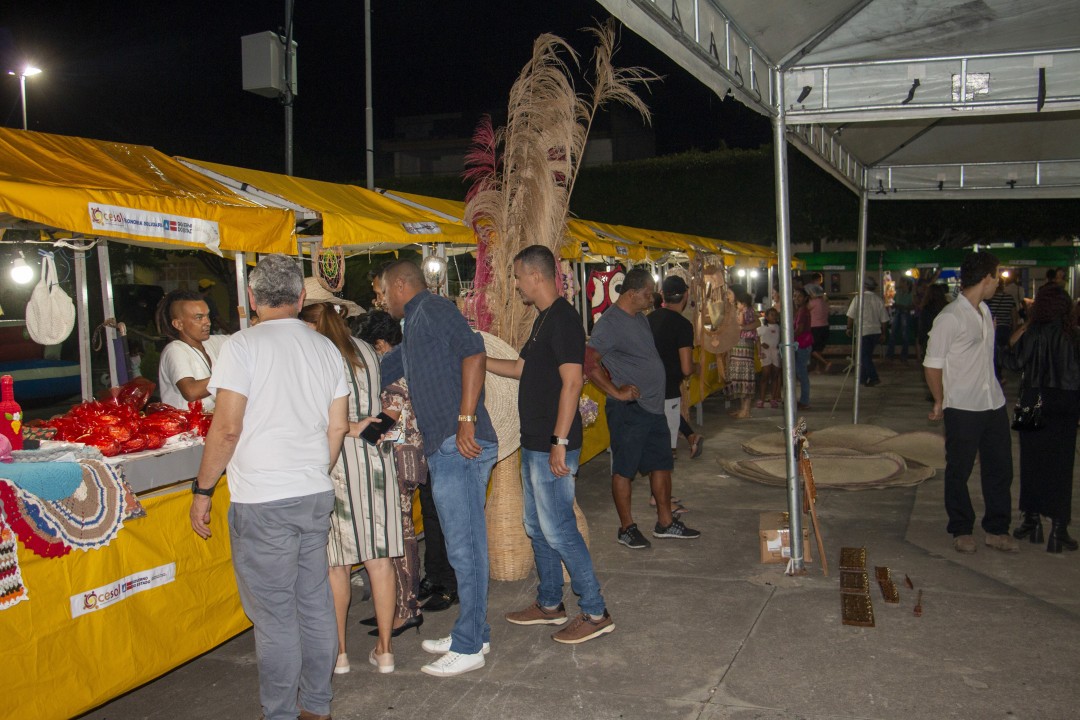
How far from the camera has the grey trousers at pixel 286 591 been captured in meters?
3.11

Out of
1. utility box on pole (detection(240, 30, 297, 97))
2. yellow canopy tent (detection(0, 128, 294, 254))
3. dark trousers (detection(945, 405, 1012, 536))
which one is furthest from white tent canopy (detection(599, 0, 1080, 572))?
utility box on pole (detection(240, 30, 297, 97))

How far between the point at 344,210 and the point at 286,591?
4.71 metres

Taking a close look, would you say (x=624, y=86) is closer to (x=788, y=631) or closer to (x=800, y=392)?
(x=788, y=631)

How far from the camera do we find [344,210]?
287 inches

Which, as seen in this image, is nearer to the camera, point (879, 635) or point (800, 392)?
point (879, 635)

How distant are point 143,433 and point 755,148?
28.0 metres

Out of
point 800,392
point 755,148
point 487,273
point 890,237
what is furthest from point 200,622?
point 890,237

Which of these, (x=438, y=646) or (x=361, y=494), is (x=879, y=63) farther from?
(x=438, y=646)

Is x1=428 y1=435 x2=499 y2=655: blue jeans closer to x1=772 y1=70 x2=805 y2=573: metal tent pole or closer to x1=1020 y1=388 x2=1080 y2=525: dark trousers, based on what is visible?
x1=772 y1=70 x2=805 y2=573: metal tent pole

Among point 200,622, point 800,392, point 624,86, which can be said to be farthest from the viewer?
point 800,392

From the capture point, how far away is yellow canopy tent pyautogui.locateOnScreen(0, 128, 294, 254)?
167 inches

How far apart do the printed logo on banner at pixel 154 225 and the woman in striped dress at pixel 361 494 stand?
1.44 m

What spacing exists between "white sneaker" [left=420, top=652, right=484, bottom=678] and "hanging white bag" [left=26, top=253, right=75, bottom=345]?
10.8ft

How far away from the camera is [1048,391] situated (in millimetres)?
5422
